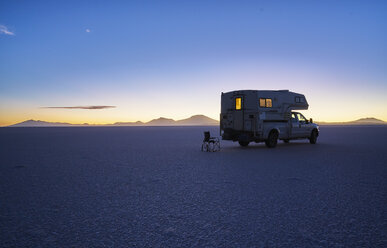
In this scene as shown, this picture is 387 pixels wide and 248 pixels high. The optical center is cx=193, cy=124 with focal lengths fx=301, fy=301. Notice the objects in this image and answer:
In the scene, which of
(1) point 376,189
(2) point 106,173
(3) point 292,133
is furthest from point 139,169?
(3) point 292,133

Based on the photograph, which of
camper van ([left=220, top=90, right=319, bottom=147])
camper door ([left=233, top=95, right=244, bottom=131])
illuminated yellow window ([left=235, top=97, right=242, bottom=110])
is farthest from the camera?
illuminated yellow window ([left=235, top=97, right=242, bottom=110])

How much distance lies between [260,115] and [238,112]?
1.30 meters

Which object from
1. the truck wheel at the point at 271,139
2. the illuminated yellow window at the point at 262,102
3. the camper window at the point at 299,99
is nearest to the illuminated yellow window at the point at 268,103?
the illuminated yellow window at the point at 262,102

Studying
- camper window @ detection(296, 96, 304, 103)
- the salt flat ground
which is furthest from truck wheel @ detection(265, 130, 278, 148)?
the salt flat ground

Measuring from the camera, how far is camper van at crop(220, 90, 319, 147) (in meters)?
16.9

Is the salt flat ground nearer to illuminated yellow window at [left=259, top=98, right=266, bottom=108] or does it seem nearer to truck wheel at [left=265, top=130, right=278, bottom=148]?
A: illuminated yellow window at [left=259, top=98, right=266, bottom=108]

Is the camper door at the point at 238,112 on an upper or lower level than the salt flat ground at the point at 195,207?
upper

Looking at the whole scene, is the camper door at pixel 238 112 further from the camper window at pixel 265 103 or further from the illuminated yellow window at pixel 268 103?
the illuminated yellow window at pixel 268 103

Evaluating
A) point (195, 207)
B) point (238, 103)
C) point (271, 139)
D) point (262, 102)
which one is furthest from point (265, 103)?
point (195, 207)

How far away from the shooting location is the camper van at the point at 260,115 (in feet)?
55.3

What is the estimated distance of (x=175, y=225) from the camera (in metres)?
4.73

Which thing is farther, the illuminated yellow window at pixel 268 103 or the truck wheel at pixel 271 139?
the truck wheel at pixel 271 139

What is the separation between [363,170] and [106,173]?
27.4 ft

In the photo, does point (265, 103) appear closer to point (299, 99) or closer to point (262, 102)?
point (262, 102)
